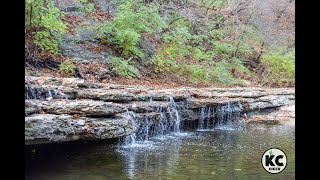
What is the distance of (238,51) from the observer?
62.8 feet

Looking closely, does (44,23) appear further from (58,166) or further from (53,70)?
(58,166)

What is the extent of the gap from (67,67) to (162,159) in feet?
18.4

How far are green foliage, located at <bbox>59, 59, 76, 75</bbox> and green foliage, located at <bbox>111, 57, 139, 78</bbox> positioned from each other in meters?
1.92

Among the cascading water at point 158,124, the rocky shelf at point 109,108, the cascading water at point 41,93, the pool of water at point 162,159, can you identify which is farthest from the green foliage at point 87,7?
the cascading water at point 41,93

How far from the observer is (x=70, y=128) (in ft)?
19.0

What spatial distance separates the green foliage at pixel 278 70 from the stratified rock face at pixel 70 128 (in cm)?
1350

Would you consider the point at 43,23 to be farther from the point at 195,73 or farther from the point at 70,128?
the point at 195,73

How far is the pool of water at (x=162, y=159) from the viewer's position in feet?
17.9

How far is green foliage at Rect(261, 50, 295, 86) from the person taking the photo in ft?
61.1

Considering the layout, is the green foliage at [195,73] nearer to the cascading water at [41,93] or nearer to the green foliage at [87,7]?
the green foliage at [87,7]

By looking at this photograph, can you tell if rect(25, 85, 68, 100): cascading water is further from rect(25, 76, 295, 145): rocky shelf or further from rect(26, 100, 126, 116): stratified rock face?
rect(26, 100, 126, 116): stratified rock face

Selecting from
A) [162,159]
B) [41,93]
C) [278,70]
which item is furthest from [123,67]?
[278,70]

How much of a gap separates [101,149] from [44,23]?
5455mm
